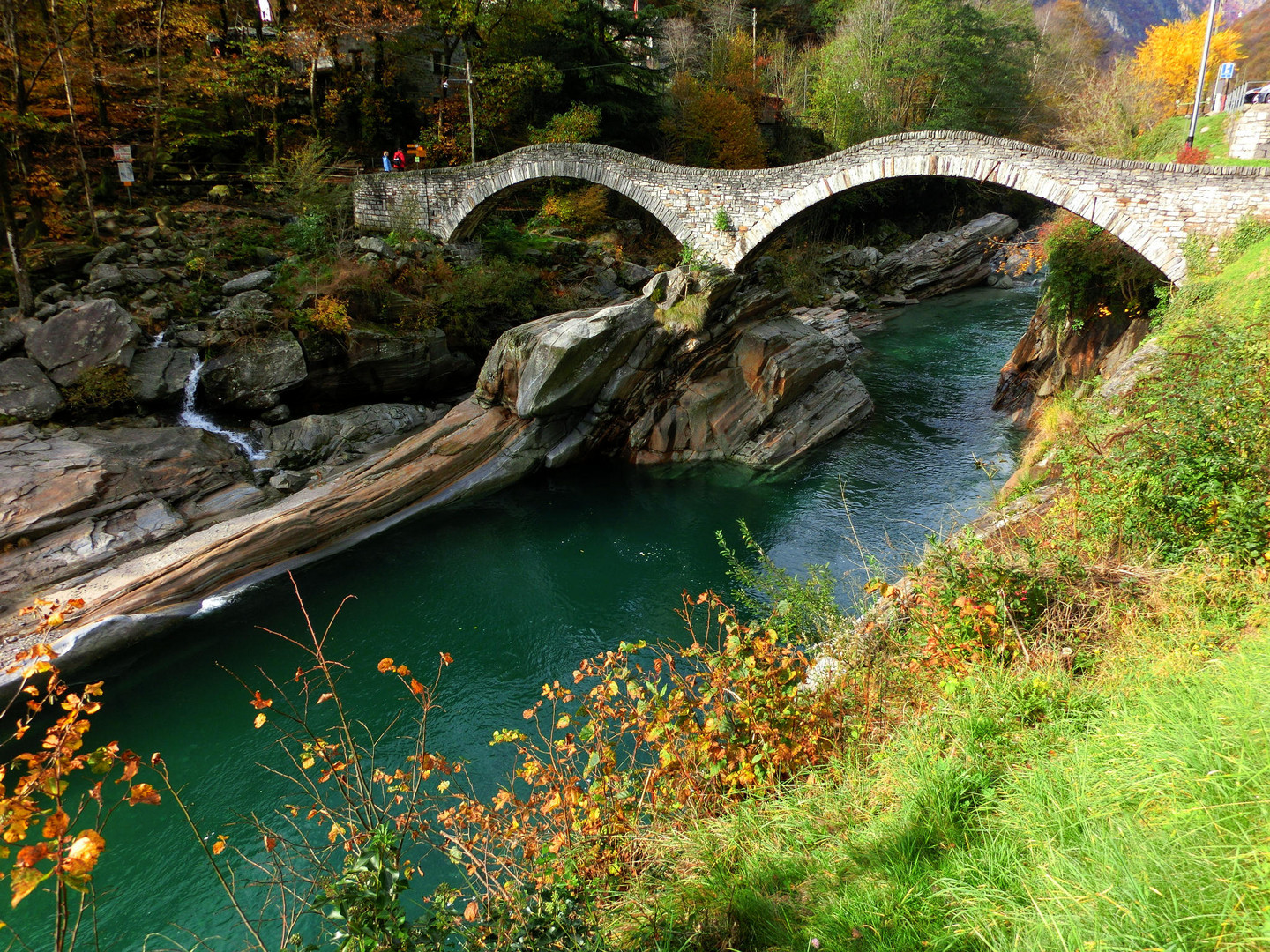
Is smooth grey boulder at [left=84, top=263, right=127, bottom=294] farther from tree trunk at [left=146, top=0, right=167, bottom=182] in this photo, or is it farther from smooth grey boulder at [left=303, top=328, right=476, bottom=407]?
tree trunk at [left=146, top=0, right=167, bottom=182]

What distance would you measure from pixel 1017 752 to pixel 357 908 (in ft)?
9.63

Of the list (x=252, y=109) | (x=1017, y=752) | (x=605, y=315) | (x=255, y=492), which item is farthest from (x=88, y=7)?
(x=1017, y=752)

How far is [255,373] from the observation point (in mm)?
13992

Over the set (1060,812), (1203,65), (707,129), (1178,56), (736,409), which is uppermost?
(1178,56)

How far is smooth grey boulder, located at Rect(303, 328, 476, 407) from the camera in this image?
1479 cm

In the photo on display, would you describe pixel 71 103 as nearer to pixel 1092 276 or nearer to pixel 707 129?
pixel 707 129

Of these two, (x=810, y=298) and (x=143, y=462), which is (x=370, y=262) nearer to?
(x=143, y=462)

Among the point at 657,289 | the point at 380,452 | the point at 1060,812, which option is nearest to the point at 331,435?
the point at 380,452

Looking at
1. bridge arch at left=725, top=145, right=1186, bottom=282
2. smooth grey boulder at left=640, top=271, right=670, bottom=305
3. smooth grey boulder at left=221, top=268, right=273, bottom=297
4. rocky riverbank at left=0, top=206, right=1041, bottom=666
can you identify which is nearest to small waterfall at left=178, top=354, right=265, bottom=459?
rocky riverbank at left=0, top=206, right=1041, bottom=666

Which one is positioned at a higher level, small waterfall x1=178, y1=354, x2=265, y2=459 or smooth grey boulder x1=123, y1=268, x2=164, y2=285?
smooth grey boulder x1=123, y1=268, x2=164, y2=285

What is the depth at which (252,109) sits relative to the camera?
20.8m

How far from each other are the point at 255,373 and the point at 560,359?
20.4ft

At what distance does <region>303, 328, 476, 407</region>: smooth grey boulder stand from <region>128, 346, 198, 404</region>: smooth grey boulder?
85.4 inches

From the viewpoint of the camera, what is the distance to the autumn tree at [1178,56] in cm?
2939
